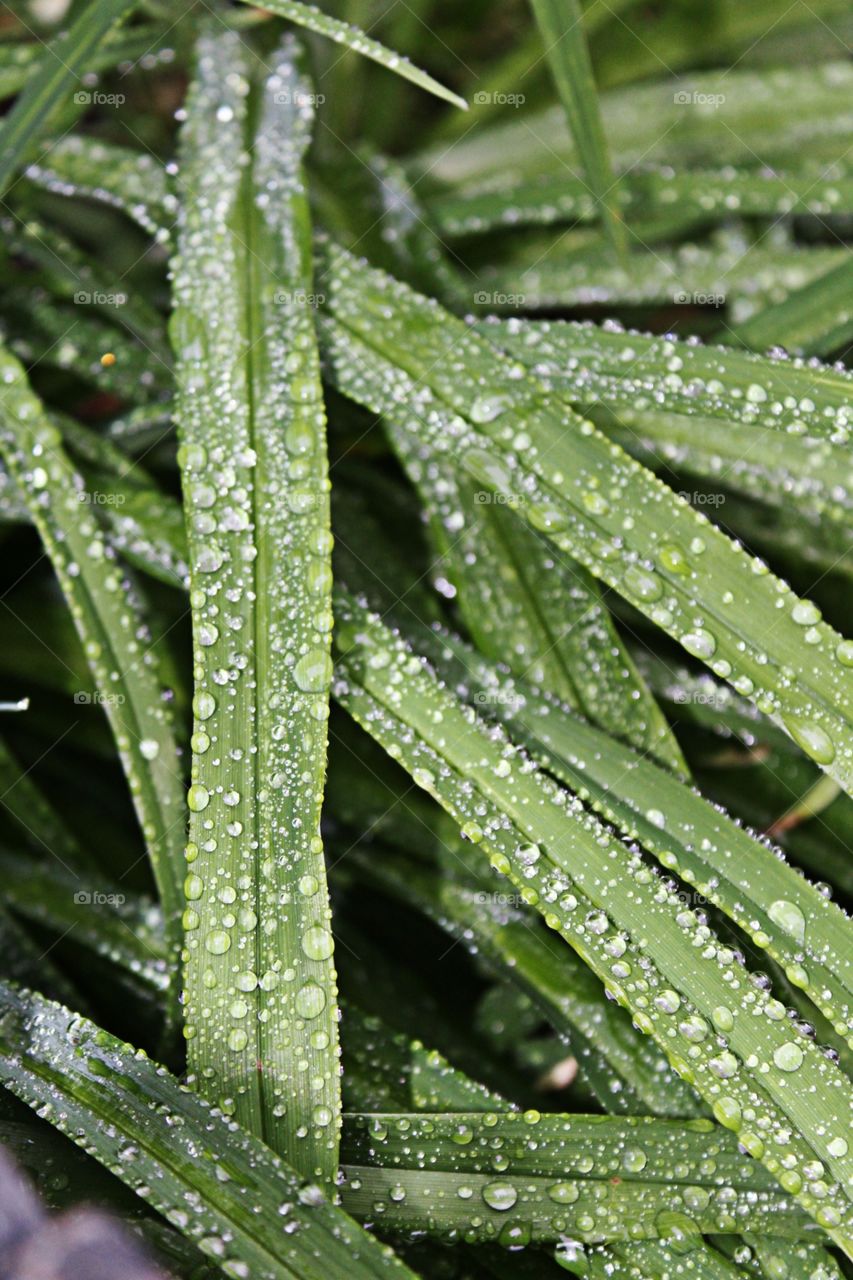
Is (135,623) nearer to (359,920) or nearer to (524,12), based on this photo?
(359,920)

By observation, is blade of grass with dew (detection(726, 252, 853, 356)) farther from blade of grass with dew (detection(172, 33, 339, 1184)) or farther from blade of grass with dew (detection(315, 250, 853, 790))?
blade of grass with dew (detection(172, 33, 339, 1184))

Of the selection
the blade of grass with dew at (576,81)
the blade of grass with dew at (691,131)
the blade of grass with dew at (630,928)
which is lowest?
the blade of grass with dew at (630,928)

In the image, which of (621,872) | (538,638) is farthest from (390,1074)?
(538,638)

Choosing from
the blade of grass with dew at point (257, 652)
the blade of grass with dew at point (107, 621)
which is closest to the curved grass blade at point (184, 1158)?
the blade of grass with dew at point (257, 652)

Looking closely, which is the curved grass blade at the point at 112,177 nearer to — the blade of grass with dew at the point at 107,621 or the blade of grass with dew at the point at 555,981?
the blade of grass with dew at the point at 107,621

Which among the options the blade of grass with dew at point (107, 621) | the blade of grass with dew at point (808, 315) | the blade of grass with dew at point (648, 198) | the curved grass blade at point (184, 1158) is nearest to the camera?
the curved grass blade at point (184, 1158)

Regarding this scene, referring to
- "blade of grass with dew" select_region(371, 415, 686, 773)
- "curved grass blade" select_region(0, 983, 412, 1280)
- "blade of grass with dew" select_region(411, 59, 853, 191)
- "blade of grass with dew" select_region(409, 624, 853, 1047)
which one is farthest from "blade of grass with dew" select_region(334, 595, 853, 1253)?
"blade of grass with dew" select_region(411, 59, 853, 191)

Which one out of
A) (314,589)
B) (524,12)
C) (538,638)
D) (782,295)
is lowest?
(314,589)
